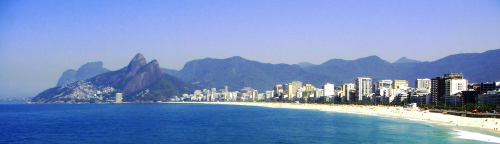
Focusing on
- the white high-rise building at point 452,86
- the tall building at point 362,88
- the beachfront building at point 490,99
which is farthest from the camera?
the tall building at point 362,88

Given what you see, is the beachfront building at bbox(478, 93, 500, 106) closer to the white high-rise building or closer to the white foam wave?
the white high-rise building

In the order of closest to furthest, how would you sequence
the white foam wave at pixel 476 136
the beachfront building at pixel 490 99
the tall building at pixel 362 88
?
1. the white foam wave at pixel 476 136
2. the beachfront building at pixel 490 99
3. the tall building at pixel 362 88

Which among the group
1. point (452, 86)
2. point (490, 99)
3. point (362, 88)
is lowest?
point (490, 99)

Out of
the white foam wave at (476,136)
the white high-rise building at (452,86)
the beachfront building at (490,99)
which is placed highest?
the white high-rise building at (452,86)

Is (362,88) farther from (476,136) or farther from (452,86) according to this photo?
(476,136)

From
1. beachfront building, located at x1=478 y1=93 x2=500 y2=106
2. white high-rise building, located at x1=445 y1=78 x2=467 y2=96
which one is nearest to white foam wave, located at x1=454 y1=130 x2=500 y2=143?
beachfront building, located at x1=478 y1=93 x2=500 y2=106

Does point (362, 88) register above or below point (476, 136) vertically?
above

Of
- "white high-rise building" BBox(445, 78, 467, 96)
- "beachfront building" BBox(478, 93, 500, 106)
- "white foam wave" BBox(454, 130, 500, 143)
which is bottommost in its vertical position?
"white foam wave" BBox(454, 130, 500, 143)

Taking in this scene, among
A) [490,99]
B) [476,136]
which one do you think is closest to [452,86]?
[490,99]

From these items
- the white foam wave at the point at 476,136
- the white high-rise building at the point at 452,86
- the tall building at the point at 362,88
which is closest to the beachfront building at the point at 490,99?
the white high-rise building at the point at 452,86

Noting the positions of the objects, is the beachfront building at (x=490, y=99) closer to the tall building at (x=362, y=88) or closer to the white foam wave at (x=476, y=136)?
the white foam wave at (x=476, y=136)

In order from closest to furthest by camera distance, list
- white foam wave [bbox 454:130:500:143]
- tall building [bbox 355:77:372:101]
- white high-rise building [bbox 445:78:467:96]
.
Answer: white foam wave [bbox 454:130:500:143] < white high-rise building [bbox 445:78:467:96] < tall building [bbox 355:77:372:101]

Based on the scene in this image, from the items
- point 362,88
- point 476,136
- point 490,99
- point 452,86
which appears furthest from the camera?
point 362,88
